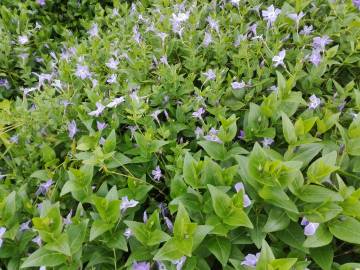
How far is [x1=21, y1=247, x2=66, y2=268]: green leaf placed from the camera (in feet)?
4.50

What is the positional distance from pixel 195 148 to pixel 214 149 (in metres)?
0.25

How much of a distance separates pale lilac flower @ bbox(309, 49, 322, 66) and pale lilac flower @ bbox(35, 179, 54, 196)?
4.75ft

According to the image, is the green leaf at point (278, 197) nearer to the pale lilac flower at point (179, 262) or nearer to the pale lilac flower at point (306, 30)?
the pale lilac flower at point (179, 262)

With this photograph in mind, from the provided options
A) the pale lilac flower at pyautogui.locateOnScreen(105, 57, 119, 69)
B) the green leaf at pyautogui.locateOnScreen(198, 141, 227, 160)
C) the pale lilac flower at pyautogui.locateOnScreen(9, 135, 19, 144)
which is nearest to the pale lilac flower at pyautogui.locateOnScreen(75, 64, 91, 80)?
the pale lilac flower at pyautogui.locateOnScreen(105, 57, 119, 69)

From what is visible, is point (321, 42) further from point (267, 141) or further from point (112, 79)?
point (112, 79)

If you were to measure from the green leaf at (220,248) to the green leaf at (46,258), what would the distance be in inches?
21.9

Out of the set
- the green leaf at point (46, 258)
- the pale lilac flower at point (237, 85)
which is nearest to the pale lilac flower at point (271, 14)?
the pale lilac flower at point (237, 85)

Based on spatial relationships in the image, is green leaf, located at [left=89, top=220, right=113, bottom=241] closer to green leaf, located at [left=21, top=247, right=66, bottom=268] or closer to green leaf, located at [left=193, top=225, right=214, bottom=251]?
green leaf, located at [left=21, top=247, right=66, bottom=268]

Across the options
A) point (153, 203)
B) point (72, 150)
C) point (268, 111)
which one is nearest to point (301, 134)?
point (268, 111)

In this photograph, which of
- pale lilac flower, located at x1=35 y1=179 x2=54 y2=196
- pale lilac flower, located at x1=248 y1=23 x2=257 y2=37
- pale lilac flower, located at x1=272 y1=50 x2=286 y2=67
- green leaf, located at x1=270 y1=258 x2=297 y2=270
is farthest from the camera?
pale lilac flower, located at x1=248 y1=23 x2=257 y2=37

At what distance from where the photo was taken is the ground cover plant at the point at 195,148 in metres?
1.37

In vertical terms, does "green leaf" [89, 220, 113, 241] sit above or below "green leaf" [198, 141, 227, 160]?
below

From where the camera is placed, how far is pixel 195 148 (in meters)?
1.92

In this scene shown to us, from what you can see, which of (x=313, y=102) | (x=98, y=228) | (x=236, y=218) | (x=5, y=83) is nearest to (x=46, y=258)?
(x=98, y=228)
